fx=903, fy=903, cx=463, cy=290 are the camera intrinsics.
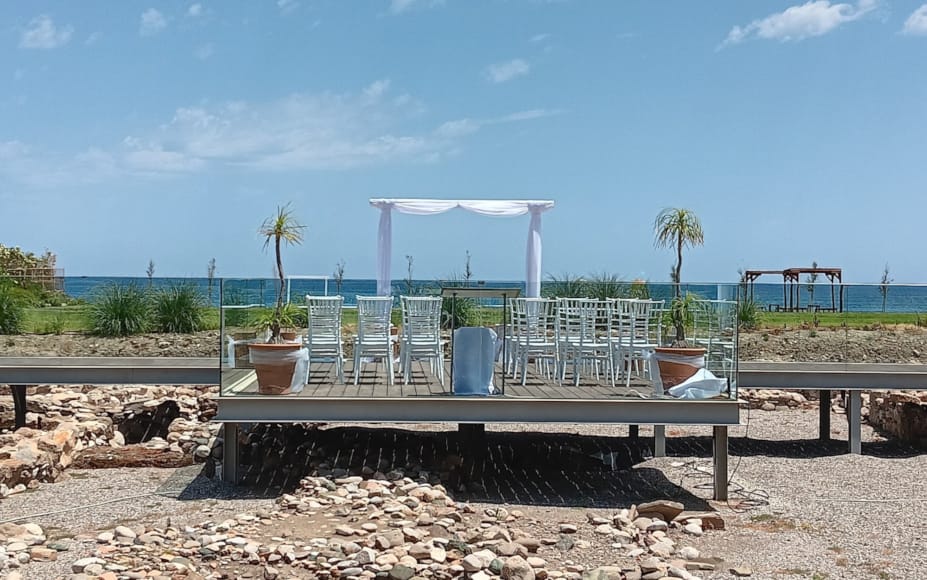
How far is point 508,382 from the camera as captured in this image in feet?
29.3

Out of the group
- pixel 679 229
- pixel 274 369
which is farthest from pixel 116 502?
pixel 679 229

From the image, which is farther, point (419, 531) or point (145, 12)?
point (145, 12)

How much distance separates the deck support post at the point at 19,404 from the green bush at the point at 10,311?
170 cm

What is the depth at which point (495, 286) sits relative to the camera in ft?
37.3

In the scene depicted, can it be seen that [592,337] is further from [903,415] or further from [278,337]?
[903,415]

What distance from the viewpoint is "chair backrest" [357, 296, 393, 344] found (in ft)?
28.5

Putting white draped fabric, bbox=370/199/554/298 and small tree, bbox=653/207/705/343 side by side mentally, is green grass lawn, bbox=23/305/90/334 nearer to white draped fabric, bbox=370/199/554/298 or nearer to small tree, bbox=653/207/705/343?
white draped fabric, bbox=370/199/554/298

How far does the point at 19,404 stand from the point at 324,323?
186 inches

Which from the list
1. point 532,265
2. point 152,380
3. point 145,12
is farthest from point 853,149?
point 152,380

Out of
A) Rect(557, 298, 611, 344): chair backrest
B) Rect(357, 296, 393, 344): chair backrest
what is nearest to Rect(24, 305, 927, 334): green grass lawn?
Rect(357, 296, 393, 344): chair backrest

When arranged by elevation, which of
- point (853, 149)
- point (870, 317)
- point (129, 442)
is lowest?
point (129, 442)

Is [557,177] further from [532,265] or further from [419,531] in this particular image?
[419,531]

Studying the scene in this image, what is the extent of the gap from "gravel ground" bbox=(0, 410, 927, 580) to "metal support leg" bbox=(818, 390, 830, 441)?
51cm

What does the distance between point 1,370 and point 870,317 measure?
10.1 meters
